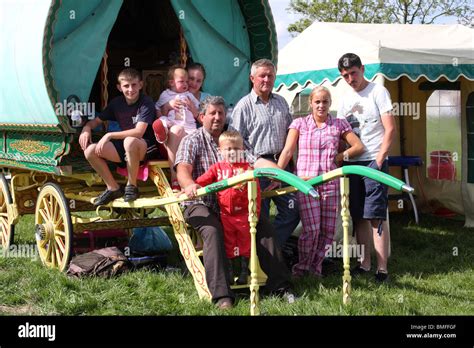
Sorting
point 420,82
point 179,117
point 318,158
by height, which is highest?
point 420,82

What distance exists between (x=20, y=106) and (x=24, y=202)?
1.77m


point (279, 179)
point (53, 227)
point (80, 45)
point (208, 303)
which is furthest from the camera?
point (53, 227)

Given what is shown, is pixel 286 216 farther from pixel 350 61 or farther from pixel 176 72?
pixel 176 72

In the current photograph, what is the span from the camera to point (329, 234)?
254 inches

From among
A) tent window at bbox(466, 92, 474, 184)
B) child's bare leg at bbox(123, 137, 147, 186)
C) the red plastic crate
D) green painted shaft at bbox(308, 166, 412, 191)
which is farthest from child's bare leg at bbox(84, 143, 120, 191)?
Result: tent window at bbox(466, 92, 474, 184)

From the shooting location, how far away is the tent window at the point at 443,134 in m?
10.6

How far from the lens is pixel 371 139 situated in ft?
21.2

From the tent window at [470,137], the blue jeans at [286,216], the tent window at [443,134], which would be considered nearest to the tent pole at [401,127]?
the tent window at [443,134]

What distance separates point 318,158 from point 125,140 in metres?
1.74

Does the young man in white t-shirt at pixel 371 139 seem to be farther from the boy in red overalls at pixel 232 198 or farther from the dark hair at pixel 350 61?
the boy in red overalls at pixel 232 198

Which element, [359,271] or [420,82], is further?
[420,82]

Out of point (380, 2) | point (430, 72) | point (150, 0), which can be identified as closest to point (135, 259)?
point (150, 0)

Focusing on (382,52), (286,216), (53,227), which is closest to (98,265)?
(53,227)

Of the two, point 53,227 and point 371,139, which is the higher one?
point 371,139
